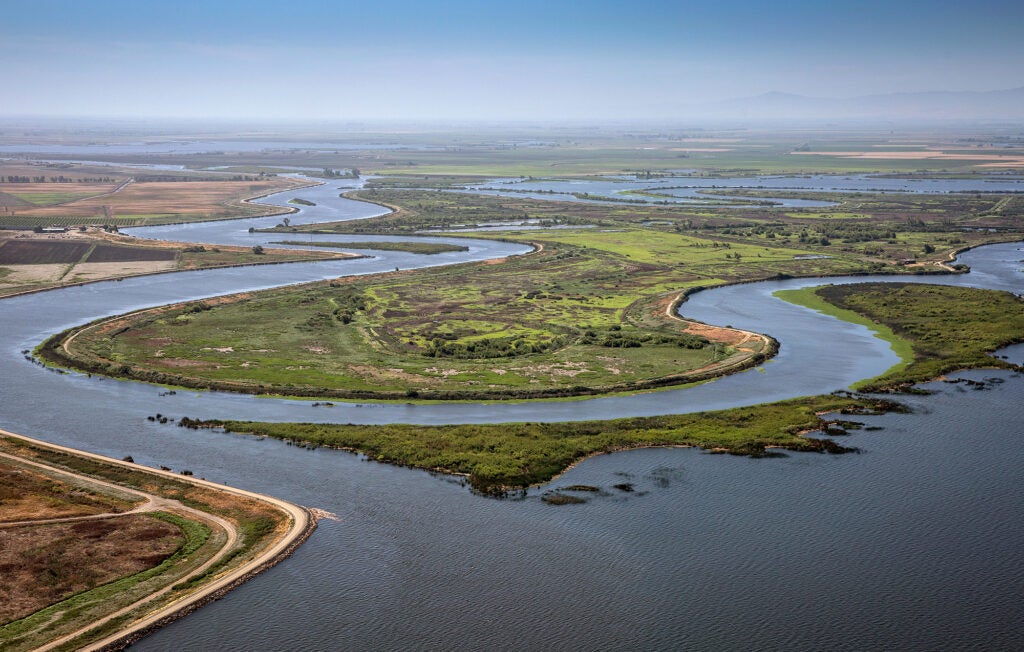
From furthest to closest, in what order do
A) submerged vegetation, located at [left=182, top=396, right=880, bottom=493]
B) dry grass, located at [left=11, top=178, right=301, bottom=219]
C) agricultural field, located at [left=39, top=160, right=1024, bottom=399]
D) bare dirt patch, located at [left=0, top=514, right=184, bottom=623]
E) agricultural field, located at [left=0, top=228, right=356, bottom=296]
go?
dry grass, located at [left=11, top=178, right=301, bottom=219]
agricultural field, located at [left=0, top=228, right=356, bottom=296]
agricultural field, located at [left=39, top=160, right=1024, bottom=399]
submerged vegetation, located at [left=182, top=396, right=880, bottom=493]
bare dirt patch, located at [left=0, top=514, right=184, bottom=623]

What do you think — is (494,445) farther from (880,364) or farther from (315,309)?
(315,309)

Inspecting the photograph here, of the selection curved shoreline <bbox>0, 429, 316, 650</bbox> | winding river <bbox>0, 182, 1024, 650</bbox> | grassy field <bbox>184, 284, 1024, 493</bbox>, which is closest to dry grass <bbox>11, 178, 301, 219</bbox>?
winding river <bbox>0, 182, 1024, 650</bbox>

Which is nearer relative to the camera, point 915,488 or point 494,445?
point 915,488

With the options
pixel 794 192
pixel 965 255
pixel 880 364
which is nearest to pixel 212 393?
pixel 880 364

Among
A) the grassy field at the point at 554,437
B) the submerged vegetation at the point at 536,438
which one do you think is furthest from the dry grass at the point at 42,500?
the grassy field at the point at 554,437

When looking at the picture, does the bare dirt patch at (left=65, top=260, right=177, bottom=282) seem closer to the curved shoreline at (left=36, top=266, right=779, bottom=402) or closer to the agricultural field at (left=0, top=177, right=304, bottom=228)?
the curved shoreline at (left=36, top=266, right=779, bottom=402)

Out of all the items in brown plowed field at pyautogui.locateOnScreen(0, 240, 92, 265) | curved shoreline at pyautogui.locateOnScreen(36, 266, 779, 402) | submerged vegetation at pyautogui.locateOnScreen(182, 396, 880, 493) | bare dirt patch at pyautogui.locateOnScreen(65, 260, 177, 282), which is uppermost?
brown plowed field at pyautogui.locateOnScreen(0, 240, 92, 265)

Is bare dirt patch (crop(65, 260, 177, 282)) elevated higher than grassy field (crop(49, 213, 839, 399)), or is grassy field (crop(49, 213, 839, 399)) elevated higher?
bare dirt patch (crop(65, 260, 177, 282))
